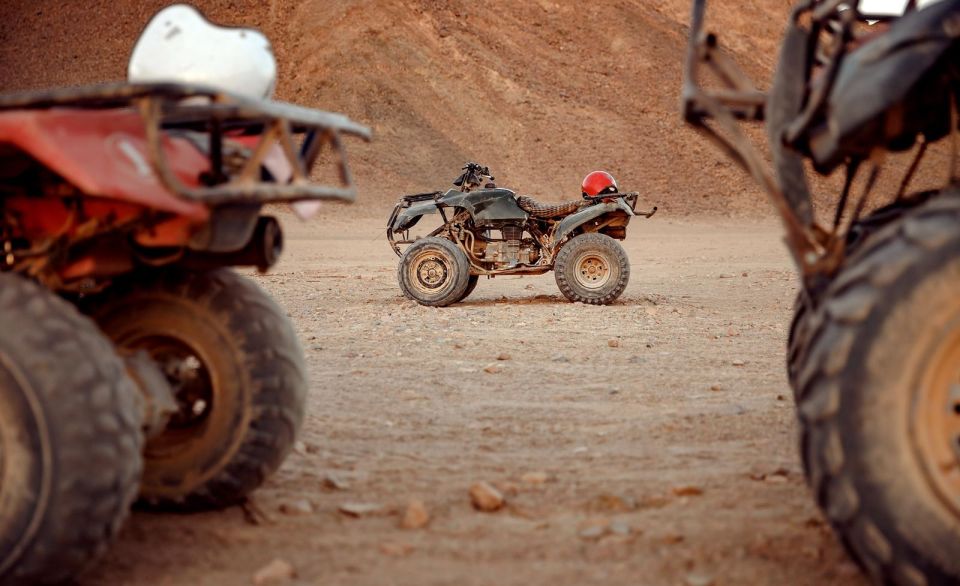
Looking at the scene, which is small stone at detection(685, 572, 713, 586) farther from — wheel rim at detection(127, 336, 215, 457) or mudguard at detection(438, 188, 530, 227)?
mudguard at detection(438, 188, 530, 227)

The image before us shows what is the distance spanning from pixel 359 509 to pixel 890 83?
2241mm

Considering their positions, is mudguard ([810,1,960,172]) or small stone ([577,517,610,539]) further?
small stone ([577,517,610,539])

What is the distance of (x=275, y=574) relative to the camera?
298 centimetres

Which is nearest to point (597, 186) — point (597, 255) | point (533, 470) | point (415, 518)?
point (597, 255)

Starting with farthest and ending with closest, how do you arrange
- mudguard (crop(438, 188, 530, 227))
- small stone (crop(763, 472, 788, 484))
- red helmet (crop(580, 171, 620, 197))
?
red helmet (crop(580, 171, 620, 197))
mudguard (crop(438, 188, 530, 227))
small stone (crop(763, 472, 788, 484))

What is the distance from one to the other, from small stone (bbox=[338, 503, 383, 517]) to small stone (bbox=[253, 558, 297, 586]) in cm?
61

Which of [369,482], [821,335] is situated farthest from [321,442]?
[821,335]

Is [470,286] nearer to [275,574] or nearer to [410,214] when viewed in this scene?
[410,214]

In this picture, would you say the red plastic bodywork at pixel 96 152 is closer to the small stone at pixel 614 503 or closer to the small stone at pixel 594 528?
the small stone at pixel 594 528

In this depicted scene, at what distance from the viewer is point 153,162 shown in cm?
277

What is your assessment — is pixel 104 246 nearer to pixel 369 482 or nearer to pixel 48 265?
pixel 48 265

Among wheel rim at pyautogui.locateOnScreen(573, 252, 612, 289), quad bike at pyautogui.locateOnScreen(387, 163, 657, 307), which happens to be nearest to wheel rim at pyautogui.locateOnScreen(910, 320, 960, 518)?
quad bike at pyautogui.locateOnScreen(387, 163, 657, 307)

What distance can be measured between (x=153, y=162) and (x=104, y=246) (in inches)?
25.0

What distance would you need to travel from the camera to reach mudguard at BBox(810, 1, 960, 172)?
270cm
